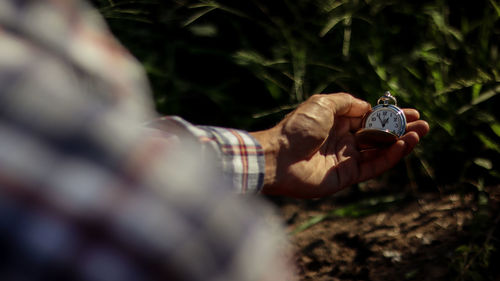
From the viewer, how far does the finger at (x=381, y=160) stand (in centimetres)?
140

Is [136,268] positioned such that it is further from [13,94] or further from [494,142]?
[494,142]

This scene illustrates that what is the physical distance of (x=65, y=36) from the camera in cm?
40

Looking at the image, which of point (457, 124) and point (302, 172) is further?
point (457, 124)

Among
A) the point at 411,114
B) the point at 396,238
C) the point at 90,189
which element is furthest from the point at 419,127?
the point at 90,189

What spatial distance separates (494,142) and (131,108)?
1416 mm

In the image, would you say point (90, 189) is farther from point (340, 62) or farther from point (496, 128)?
point (340, 62)

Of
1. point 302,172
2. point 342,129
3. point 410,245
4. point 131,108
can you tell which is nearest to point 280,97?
point 342,129

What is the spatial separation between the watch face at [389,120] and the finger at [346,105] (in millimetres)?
75

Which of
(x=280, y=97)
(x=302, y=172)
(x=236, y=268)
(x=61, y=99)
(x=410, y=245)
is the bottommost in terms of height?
(x=410, y=245)

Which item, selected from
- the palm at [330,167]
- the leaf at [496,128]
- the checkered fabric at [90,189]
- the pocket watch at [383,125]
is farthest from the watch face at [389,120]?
the checkered fabric at [90,189]

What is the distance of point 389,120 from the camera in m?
1.39

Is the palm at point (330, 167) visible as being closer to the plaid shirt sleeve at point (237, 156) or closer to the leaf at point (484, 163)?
the plaid shirt sleeve at point (237, 156)

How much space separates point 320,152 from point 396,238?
0.36 metres

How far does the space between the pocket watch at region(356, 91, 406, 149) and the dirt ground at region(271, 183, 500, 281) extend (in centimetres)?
28
